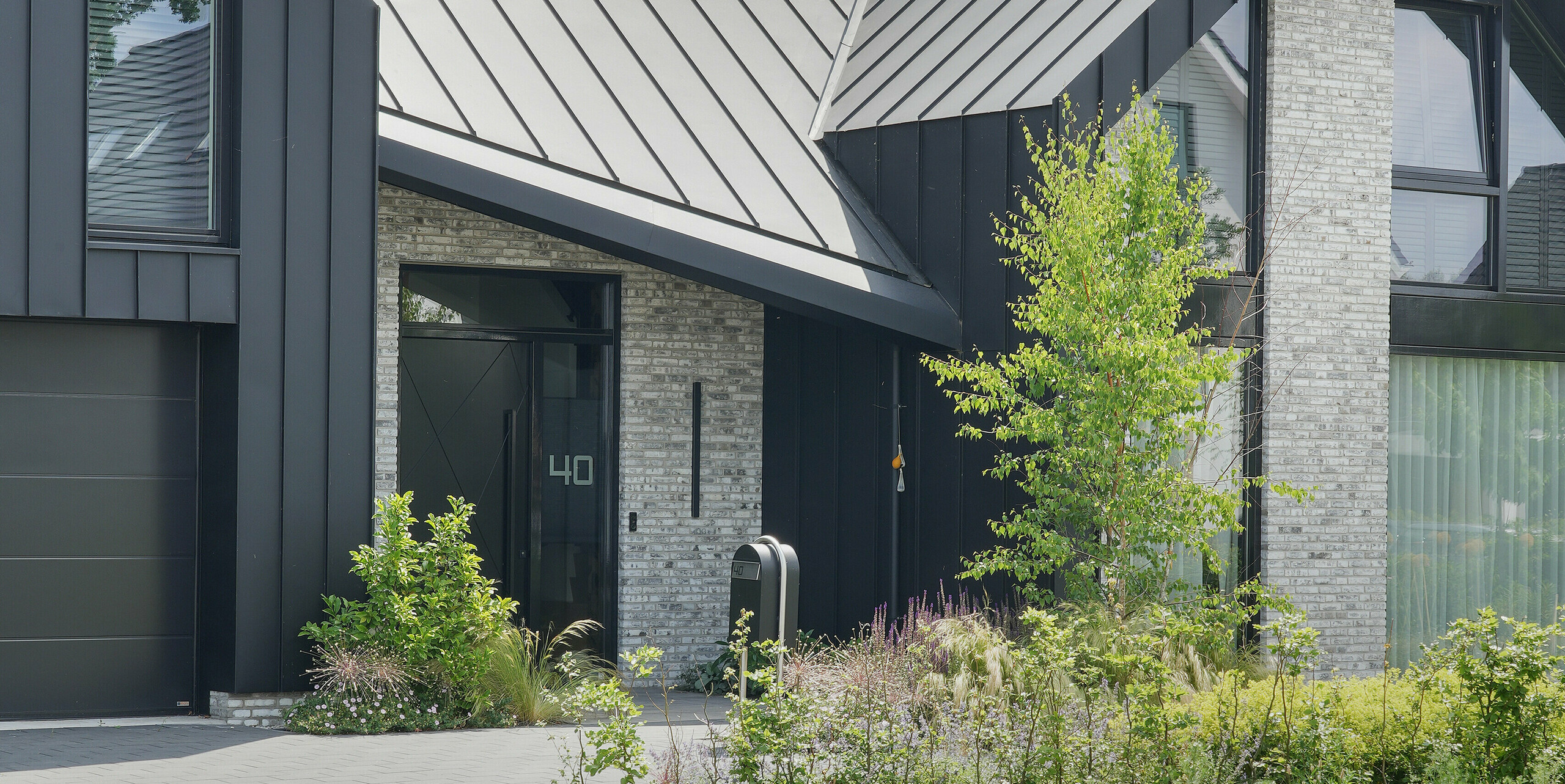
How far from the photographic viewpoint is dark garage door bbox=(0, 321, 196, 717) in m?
8.80

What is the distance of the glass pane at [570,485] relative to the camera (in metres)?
11.3

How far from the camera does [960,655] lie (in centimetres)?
852

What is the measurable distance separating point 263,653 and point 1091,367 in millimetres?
5446


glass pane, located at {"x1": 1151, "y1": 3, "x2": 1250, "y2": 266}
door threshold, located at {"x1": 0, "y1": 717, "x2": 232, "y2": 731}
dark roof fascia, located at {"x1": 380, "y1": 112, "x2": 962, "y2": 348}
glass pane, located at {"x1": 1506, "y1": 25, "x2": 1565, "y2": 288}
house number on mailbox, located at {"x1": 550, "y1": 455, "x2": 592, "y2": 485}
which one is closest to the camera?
door threshold, located at {"x1": 0, "y1": 717, "x2": 232, "y2": 731}

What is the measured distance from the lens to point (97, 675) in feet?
29.2

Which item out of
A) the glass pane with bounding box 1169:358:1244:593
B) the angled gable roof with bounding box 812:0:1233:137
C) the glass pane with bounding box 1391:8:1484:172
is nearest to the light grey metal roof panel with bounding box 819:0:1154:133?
the angled gable roof with bounding box 812:0:1233:137

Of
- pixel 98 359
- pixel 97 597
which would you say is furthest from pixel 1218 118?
pixel 97 597

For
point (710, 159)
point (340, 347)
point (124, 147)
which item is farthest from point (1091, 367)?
point (124, 147)

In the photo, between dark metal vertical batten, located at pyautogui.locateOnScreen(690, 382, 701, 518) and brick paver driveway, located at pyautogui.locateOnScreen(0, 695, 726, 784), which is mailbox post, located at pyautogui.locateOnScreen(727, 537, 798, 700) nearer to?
brick paver driveway, located at pyautogui.locateOnScreen(0, 695, 726, 784)

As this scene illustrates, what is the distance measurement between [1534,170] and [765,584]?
27.9 feet

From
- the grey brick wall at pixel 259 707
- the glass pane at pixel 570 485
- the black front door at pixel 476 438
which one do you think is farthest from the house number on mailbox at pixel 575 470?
the grey brick wall at pixel 259 707

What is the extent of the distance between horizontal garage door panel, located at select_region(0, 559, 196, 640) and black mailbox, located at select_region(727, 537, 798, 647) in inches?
161

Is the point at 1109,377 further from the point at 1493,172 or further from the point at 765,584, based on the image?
the point at 1493,172

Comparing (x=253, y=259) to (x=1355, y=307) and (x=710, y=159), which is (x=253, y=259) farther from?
(x=1355, y=307)
